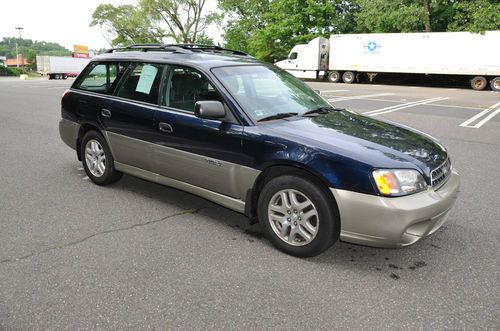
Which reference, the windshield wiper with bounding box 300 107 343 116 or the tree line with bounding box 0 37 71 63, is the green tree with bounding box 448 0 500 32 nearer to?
the windshield wiper with bounding box 300 107 343 116

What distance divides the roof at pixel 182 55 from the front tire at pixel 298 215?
4.67 feet

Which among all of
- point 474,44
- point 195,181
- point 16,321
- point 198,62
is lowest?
point 16,321

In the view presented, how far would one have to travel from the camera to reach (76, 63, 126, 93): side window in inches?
191

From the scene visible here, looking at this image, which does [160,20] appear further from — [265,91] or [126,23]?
[265,91]

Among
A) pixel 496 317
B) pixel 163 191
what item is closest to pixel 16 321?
pixel 163 191

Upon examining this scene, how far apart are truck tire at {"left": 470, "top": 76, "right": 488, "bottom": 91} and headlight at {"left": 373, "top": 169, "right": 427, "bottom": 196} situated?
87.5 ft

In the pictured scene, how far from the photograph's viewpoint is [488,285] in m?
3.00

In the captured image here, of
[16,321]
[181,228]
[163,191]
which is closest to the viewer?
[16,321]

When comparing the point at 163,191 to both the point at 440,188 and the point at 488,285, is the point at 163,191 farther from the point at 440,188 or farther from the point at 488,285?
the point at 488,285

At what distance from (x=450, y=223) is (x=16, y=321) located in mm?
3693

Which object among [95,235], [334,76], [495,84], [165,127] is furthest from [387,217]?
[334,76]

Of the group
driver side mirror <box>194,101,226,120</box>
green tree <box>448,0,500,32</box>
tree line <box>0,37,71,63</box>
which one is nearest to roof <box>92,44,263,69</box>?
driver side mirror <box>194,101,226,120</box>

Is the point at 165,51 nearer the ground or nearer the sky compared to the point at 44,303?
nearer the sky

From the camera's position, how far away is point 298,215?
3340 mm
